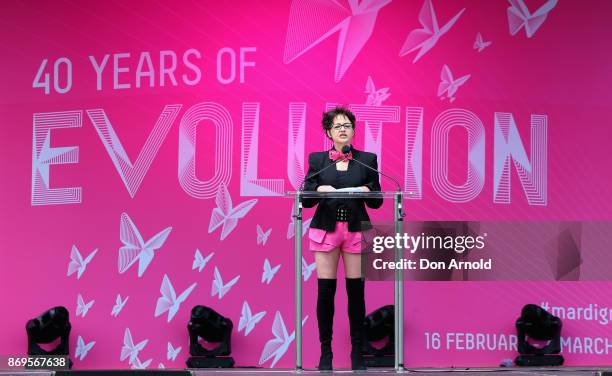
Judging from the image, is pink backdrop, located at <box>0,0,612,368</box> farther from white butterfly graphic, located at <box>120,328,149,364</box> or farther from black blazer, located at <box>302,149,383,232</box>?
black blazer, located at <box>302,149,383,232</box>

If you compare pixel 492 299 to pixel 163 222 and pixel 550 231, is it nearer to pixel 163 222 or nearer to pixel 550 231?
pixel 550 231

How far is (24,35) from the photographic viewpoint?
7594mm

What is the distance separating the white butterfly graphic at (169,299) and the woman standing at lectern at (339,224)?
6.39 feet

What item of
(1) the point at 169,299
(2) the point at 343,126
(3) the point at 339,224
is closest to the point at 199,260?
(1) the point at 169,299

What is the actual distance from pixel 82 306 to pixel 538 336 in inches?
133

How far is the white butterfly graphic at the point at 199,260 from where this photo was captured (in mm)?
7348

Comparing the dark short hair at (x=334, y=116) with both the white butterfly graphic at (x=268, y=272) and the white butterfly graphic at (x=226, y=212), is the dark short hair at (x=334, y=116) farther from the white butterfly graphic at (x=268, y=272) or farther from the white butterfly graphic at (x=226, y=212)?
the white butterfly graphic at (x=268, y=272)

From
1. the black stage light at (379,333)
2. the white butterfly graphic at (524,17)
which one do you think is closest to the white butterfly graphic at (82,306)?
the black stage light at (379,333)

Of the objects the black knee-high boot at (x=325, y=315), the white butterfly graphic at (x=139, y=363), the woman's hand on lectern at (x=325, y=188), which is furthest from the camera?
the white butterfly graphic at (x=139, y=363)

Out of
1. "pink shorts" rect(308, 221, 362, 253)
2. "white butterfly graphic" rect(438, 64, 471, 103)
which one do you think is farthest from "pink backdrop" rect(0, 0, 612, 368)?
"pink shorts" rect(308, 221, 362, 253)

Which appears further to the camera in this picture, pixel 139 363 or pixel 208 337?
pixel 139 363

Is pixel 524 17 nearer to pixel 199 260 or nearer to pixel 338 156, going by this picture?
pixel 338 156

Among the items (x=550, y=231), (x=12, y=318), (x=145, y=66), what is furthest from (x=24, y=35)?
(x=550, y=231)

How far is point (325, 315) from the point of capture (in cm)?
565
